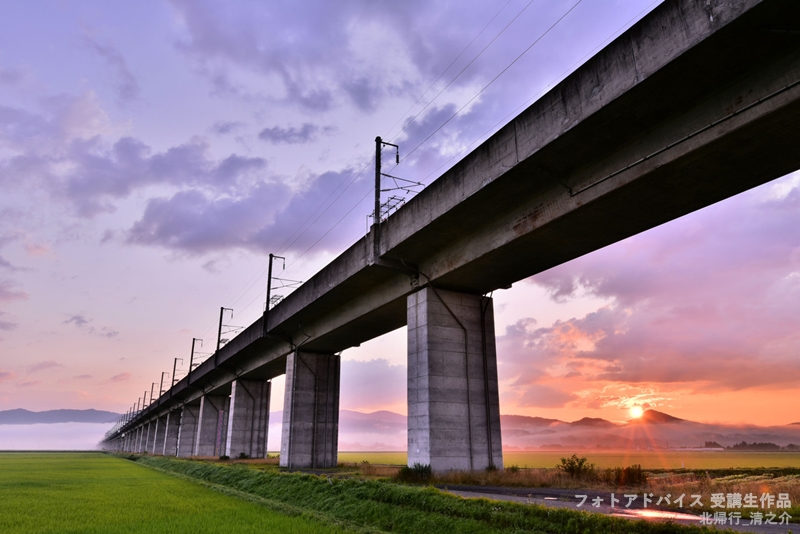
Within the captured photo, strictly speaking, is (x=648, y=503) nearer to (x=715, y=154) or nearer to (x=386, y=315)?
(x=715, y=154)

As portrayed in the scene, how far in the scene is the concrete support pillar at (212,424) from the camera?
61906 mm

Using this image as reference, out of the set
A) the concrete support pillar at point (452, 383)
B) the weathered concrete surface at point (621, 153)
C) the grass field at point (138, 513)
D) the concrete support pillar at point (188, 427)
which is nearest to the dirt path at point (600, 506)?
the concrete support pillar at point (452, 383)

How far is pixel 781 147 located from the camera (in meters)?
12.2

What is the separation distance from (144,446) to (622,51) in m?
132

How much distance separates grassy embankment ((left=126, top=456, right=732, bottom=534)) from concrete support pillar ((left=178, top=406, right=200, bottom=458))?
205 ft

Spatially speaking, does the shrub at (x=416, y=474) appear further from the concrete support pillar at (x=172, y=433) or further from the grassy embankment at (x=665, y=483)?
the concrete support pillar at (x=172, y=433)

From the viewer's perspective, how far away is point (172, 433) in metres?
85.0

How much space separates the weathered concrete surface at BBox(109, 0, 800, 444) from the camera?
10.8 m

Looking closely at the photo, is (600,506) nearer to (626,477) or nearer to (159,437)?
(626,477)

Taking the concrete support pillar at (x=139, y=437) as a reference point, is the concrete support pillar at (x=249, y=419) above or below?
above

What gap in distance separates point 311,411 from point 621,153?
27.6m

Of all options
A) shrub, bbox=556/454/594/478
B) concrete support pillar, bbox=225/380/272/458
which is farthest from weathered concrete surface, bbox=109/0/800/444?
concrete support pillar, bbox=225/380/272/458

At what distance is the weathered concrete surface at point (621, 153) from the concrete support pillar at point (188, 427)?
212 ft

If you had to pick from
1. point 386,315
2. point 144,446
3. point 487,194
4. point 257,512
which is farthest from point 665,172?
point 144,446
